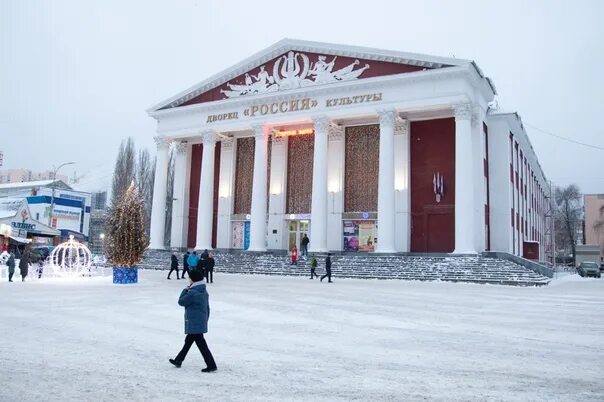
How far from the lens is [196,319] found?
701 cm

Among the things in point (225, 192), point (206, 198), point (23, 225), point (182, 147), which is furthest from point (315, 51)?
point (23, 225)

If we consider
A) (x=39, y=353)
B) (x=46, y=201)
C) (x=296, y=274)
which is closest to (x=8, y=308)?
(x=39, y=353)

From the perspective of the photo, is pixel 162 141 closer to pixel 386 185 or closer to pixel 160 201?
pixel 160 201

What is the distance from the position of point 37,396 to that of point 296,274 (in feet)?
85.1

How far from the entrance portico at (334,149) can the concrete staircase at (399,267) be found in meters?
2.07

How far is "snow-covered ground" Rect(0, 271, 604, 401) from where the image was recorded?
6.11 meters

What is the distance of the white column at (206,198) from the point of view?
41.2m

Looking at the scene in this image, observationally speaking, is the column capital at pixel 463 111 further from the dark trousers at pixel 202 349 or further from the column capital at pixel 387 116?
the dark trousers at pixel 202 349

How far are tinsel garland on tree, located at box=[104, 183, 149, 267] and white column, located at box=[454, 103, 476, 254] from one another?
18487 millimetres

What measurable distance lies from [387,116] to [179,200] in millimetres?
20121

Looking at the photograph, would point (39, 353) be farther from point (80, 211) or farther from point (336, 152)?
point (80, 211)

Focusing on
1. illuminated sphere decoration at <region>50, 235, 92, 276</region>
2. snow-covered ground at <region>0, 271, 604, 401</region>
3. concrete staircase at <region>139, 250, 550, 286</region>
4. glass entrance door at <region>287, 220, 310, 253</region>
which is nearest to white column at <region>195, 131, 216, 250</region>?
concrete staircase at <region>139, 250, 550, 286</region>

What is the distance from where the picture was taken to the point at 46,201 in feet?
220

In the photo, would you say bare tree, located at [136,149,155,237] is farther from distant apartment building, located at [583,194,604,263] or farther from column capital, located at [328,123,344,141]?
distant apartment building, located at [583,194,604,263]
